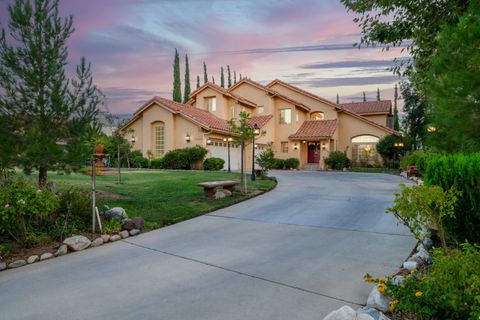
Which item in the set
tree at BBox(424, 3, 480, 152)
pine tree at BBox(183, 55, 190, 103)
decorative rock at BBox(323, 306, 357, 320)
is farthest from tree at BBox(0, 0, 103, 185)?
pine tree at BBox(183, 55, 190, 103)

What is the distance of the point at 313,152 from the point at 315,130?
8.18ft

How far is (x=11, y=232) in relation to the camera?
5402 mm

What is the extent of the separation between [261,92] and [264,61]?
6.42 metres

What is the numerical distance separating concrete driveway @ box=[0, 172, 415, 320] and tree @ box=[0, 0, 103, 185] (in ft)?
7.68

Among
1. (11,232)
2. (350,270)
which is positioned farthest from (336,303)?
(11,232)

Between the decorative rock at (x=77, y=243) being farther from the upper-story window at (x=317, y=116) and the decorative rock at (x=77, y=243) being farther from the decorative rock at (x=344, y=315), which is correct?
the upper-story window at (x=317, y=116)

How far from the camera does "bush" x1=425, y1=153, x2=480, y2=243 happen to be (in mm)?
4566

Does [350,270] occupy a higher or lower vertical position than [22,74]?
lower

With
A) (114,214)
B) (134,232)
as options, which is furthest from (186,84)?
(134,232)

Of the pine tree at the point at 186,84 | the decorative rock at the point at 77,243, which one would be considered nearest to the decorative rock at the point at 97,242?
the decorative rock at the point at 77,243

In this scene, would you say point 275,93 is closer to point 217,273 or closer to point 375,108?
point 375,108

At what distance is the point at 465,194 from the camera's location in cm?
476

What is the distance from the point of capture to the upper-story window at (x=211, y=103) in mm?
29250

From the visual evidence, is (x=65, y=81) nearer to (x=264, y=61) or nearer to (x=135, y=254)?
(x=135, y=254)
